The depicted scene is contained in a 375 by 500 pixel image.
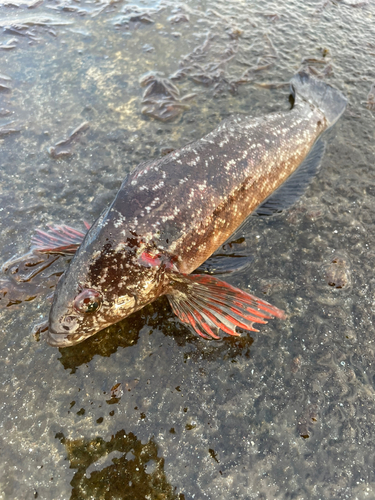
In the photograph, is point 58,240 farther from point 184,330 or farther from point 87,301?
point 184,330

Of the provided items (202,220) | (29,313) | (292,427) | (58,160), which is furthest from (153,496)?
(58,160)

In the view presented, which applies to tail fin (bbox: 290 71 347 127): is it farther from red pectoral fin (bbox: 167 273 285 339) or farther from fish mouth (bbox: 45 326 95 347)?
fish mouth (bbox: 45 326 95 347)

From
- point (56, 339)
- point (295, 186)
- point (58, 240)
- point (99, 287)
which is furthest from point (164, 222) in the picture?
point (295, 186)

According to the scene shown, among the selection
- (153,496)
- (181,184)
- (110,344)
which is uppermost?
(181,184)

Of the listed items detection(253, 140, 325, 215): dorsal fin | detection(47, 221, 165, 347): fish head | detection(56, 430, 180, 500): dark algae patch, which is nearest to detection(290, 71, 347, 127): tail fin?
detection(253, 140, 325, 215): dorsal fin

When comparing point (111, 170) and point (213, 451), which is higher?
point (111, 170)

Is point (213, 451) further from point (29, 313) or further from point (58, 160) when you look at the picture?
point (58, 160)
